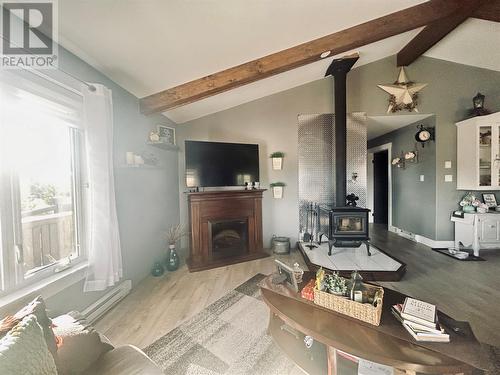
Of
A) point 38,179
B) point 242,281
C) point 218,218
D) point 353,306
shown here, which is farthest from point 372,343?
point 218,218

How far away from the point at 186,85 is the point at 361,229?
3101mm

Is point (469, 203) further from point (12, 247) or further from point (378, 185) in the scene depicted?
point (12, 247)

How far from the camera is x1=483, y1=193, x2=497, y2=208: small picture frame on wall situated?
11.2 feet

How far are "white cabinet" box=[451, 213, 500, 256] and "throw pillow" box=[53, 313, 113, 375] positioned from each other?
15.5 feet

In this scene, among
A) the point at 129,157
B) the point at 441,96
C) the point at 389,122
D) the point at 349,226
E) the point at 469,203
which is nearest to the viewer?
the point at 129,157

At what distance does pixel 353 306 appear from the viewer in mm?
1202

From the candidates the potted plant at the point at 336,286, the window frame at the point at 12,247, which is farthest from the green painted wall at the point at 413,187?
the window frame at the point at 12,247

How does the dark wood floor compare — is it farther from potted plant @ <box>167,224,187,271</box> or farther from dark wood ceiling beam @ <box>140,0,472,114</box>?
dark wood ceiling beam @ <box>140,0,472,114</box>

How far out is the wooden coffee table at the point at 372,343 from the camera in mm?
904

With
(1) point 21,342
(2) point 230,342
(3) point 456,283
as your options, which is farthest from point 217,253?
(3) point 456,283

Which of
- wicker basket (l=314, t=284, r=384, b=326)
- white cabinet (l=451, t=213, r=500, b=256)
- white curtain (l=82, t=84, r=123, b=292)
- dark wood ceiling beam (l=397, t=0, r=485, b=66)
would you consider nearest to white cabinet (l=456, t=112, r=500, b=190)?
white cabinet (l=451, t=213, r=500, b=256)

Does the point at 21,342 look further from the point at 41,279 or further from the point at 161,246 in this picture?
the point at 161,246

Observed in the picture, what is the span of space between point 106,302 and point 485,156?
218 inches

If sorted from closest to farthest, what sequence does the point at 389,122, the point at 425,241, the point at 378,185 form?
the point at 425,241 < the point at 389,122 < the point at 378,185
